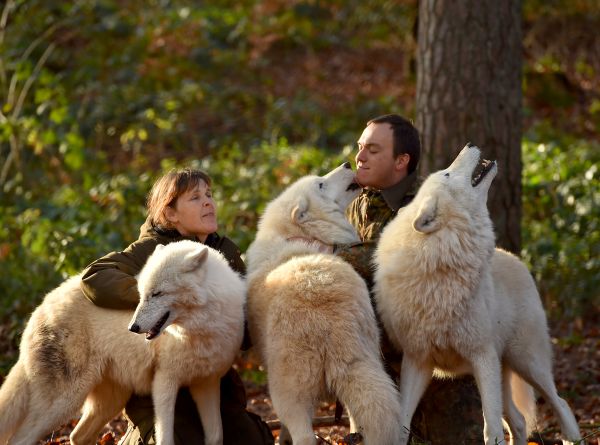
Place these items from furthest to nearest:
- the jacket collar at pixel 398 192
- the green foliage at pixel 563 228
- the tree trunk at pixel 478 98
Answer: the green foliage at pixel 563 228
the tree trunk at pixel 478 98
the jacket collar at pixel 398 192

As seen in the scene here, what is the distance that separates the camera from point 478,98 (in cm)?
770

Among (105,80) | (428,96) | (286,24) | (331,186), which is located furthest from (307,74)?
(331,186)

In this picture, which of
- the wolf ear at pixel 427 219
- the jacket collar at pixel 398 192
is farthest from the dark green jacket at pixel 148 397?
the wolf ear at pixel 427 219

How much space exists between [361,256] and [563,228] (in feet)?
16.8

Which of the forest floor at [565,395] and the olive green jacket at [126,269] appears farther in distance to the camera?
the forest floor at [565,395]

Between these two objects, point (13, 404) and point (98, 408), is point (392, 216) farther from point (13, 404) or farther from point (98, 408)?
point (13, 404)

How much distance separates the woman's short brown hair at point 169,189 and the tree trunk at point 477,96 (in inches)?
111

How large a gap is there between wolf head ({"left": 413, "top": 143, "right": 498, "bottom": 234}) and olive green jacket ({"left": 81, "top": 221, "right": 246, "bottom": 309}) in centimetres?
142

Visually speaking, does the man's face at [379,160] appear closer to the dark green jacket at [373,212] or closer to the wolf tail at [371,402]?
the dark green jacket at [373,212]

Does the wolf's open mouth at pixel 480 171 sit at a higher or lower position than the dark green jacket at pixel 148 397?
higher

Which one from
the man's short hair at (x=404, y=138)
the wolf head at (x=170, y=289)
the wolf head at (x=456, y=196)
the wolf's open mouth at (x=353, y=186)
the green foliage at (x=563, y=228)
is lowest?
the green foliage at (x=563, y=228)

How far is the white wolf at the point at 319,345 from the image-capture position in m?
4.52

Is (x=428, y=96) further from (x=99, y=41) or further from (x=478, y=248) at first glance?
(x=99, y=41)

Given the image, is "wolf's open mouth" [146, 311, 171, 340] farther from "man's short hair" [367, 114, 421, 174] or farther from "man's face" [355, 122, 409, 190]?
"man's short hair" [367, 114, 421, 174]
